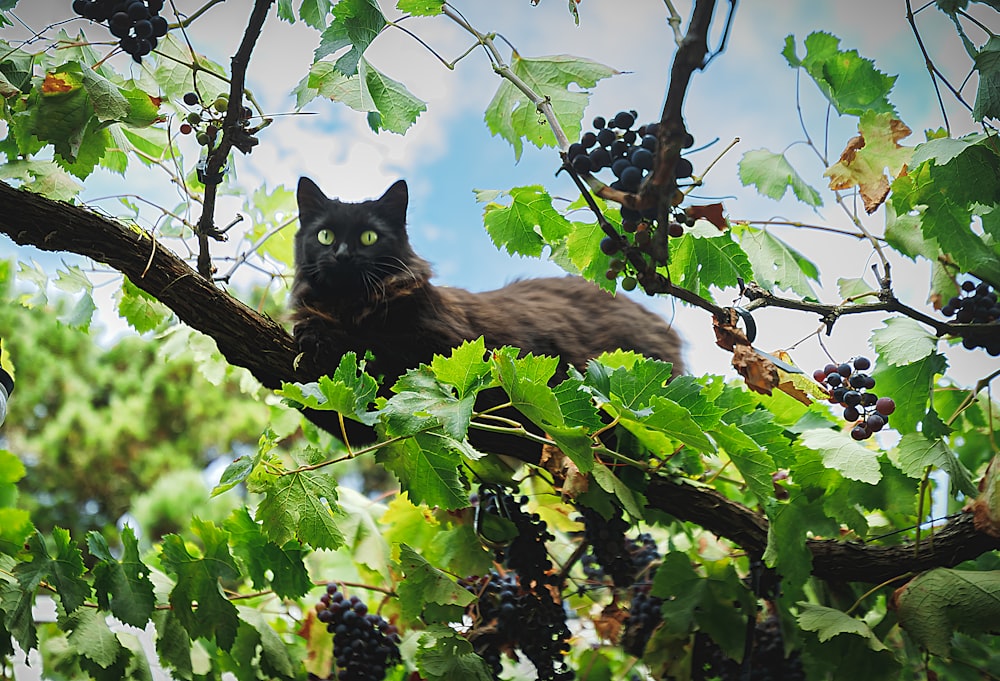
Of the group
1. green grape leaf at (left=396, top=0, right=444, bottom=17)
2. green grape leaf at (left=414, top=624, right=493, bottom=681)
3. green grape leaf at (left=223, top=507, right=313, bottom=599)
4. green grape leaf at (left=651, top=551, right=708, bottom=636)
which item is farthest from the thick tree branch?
green grape leaf at (left=396, top=0, right=444, bottom=17)

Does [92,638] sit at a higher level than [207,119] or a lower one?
lower

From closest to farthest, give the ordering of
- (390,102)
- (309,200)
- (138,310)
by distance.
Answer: (390,102) < (138,310) < (309,200)

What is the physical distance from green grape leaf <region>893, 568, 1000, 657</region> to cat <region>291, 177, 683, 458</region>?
1.68 ft

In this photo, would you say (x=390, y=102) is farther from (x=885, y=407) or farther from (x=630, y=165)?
(x=885, y=407)

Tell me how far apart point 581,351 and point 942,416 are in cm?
67

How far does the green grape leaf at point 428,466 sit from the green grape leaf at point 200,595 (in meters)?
0.36

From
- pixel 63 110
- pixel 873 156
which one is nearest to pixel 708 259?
pixel 873 156

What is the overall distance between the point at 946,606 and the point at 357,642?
801mm

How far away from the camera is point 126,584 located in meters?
1.08

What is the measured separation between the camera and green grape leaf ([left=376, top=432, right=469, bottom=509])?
36.4 inches

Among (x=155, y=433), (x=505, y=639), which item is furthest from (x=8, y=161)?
(x=155, y=433)

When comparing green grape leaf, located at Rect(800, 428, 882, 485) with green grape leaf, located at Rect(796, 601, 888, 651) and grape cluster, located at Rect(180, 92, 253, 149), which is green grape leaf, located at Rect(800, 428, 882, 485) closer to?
green grape leaf, located at Rect(796, 601, 888, 651)

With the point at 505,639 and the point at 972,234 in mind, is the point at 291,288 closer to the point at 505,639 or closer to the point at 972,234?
the point at 505,639

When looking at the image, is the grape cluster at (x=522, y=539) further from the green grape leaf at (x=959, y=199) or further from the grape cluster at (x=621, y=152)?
the green grape leaf at (x=959, y=199)
